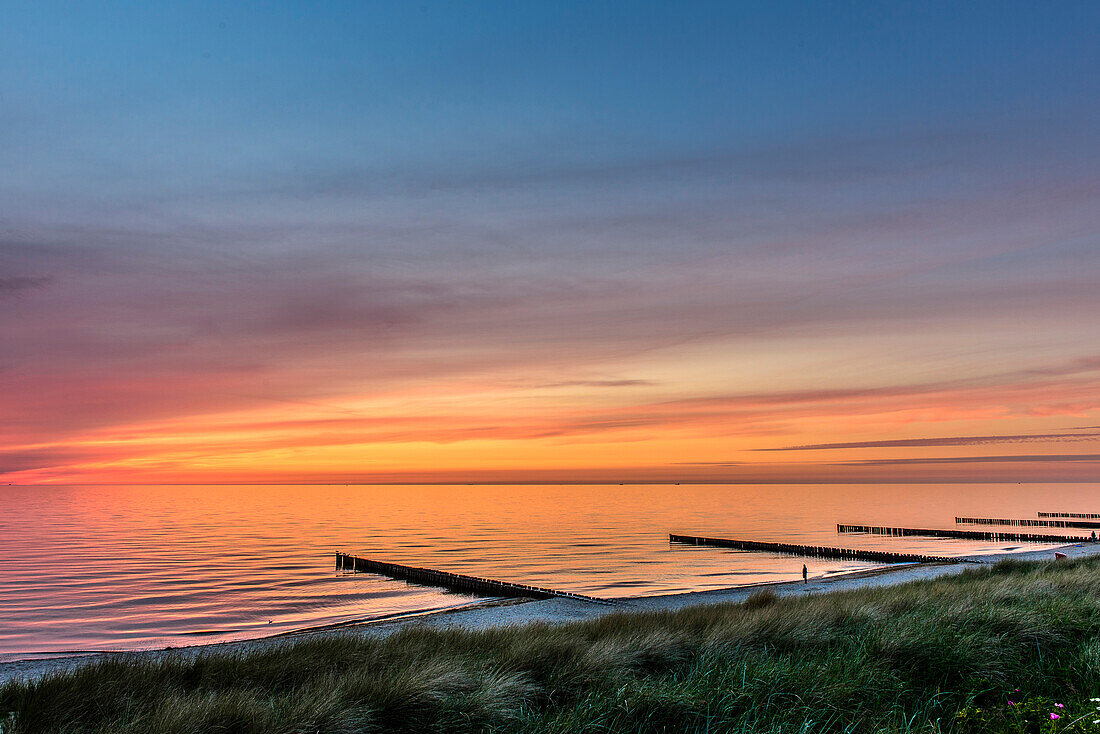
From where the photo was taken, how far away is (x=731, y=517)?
113875 millimetres

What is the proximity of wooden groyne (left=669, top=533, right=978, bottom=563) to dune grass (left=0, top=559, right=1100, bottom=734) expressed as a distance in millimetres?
43572

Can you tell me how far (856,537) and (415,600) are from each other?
58.3 metres

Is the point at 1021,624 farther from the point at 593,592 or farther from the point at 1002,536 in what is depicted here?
the point at 1002,536

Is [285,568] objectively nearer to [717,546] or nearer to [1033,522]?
[717,546]

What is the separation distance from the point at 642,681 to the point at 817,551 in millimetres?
57436

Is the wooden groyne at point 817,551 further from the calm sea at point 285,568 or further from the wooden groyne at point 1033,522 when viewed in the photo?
the wooden groyne at point 1033,522

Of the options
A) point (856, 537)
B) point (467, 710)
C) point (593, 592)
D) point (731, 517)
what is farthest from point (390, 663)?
point (731, 517)

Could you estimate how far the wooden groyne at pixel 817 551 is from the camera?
52.6 m

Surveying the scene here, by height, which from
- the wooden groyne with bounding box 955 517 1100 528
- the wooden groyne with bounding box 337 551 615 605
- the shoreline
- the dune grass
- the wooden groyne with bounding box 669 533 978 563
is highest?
the dune grass

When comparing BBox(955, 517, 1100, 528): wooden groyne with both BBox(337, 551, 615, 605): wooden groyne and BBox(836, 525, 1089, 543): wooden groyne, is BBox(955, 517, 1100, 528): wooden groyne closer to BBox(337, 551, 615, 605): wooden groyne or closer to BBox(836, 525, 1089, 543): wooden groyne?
BBox(836, 525, 1089, 543): wooden groyne

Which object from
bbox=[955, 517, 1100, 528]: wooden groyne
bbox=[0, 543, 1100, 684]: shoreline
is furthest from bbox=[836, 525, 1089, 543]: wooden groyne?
bbox=[0, 543, 1100, 684]: shoreline

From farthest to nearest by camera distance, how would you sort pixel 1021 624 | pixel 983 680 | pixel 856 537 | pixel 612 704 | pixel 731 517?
pixel 731 517
pixel 856 537
pixel 1021 624
pixel 983 680
pixel 612 704

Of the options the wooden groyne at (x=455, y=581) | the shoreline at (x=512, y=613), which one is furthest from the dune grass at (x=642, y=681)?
the wooden groyne at (x=455, y=581)

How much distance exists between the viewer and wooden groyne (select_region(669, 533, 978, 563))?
52594mm
